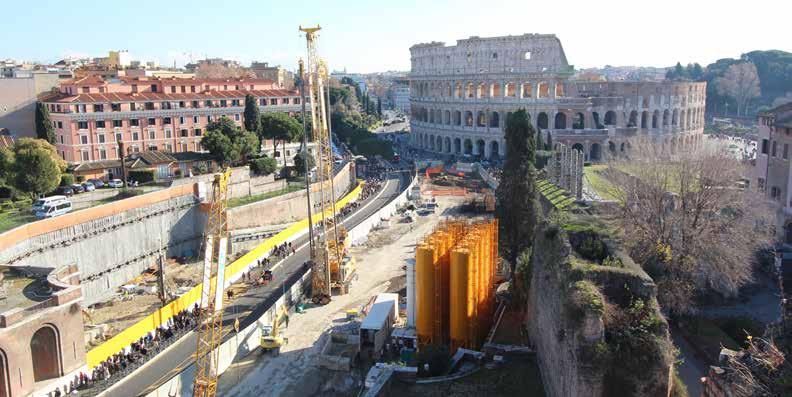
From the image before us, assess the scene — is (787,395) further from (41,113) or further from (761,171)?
(41,113)

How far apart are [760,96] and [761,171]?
96637 millimetres

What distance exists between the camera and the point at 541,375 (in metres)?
21.1

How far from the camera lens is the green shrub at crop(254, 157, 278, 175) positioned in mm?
49344

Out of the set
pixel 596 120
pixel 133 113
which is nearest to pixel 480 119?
pixel 596 120

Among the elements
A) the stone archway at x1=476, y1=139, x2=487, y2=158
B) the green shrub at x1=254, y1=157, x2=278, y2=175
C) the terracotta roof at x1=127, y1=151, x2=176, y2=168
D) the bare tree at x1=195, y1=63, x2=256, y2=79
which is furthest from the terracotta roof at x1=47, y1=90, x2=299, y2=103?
the bare tree at x1=195, y1=63, x2=256, y2=79

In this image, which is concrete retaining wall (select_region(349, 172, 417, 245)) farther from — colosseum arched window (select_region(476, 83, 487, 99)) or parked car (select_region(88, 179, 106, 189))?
colosseum arched window (select_region(476, 83, 487, 99))

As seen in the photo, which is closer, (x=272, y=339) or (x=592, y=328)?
(x=592, y=328)

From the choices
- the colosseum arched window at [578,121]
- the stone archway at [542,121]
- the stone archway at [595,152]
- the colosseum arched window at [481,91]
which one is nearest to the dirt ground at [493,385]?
the stone archway at [595,152]

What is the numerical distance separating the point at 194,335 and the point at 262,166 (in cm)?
2311

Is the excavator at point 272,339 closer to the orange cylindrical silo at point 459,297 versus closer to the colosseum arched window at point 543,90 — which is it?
the orange cylindrical silo at point 459,297

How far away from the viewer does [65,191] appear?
39.3 m

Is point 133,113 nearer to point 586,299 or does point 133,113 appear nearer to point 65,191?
point 65,191

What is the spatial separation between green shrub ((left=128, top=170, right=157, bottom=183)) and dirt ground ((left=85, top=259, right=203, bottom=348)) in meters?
8.00

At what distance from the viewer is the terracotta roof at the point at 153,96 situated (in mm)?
50781
